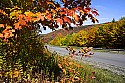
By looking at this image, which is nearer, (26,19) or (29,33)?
(26,19)

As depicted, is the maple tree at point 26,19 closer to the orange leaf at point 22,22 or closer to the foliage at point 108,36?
the orange leaf at point 22,22

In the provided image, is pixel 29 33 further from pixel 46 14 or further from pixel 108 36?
pixel 108 36

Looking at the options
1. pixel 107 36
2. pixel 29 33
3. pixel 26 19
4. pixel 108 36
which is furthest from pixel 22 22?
pixel 107 36

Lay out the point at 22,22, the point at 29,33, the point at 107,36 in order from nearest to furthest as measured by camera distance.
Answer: the point at 22,22, the point at 29,33, the point at 107,36

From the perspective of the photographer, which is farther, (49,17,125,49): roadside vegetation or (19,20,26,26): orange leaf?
(49,17,125,49): roadside vegetation

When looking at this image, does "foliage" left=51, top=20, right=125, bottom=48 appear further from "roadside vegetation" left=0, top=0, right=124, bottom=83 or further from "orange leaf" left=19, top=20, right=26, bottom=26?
"orange leaf" left=19, top=20, right=26, bottom=26

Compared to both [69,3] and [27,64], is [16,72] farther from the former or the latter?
[69,3]

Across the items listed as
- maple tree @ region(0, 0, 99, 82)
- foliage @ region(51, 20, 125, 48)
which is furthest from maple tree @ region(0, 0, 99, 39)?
foliage @ region(51, 20, 125, 48)

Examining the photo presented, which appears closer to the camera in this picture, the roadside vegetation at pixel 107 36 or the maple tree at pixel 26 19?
the maple tree at pixel 26 19

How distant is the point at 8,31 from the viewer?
3.24m

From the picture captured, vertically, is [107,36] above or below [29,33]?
below

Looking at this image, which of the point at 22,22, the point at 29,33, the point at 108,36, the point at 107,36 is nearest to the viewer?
the point at 22,22

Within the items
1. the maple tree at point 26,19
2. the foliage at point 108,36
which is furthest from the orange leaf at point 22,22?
the foliage at point 108,36

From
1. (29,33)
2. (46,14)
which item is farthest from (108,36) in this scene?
(46,14)
